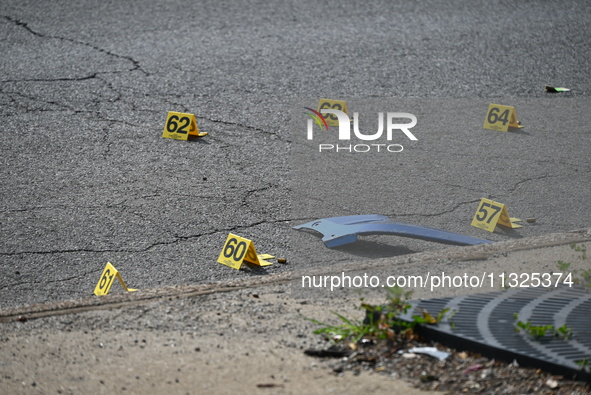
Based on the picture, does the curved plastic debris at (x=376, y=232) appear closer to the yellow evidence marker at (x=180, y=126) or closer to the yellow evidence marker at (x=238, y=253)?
the yellow evidence marker at (x=238, y=253)

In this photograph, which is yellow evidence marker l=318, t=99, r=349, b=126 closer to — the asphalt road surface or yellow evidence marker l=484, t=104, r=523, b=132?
the asphalt road surface

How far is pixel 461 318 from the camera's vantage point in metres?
3.55

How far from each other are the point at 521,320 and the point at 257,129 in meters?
4.15

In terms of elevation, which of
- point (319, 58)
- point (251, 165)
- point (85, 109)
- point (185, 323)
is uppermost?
point (319, 58)

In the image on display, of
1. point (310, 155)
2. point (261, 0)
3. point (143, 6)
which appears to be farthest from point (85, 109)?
point (261, 0)

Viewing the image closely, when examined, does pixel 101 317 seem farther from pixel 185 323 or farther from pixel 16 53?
pixel 16 53

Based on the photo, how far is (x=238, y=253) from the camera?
195 inches

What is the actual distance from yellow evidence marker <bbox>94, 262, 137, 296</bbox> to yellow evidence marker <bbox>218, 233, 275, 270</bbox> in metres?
0.69

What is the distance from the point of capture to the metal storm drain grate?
3164 millimetres

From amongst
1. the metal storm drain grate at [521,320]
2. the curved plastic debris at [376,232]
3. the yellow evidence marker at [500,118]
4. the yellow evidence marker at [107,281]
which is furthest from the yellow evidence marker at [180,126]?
the metal storm drain grate at [521,320]

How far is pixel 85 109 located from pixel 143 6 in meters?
3.42

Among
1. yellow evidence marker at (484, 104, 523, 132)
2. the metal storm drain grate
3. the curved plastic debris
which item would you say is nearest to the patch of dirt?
the metal storm drain grate

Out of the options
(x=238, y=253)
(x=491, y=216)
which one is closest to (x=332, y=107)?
(x=491, y=216)

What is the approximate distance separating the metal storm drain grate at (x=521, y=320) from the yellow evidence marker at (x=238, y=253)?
1560 millimetres
